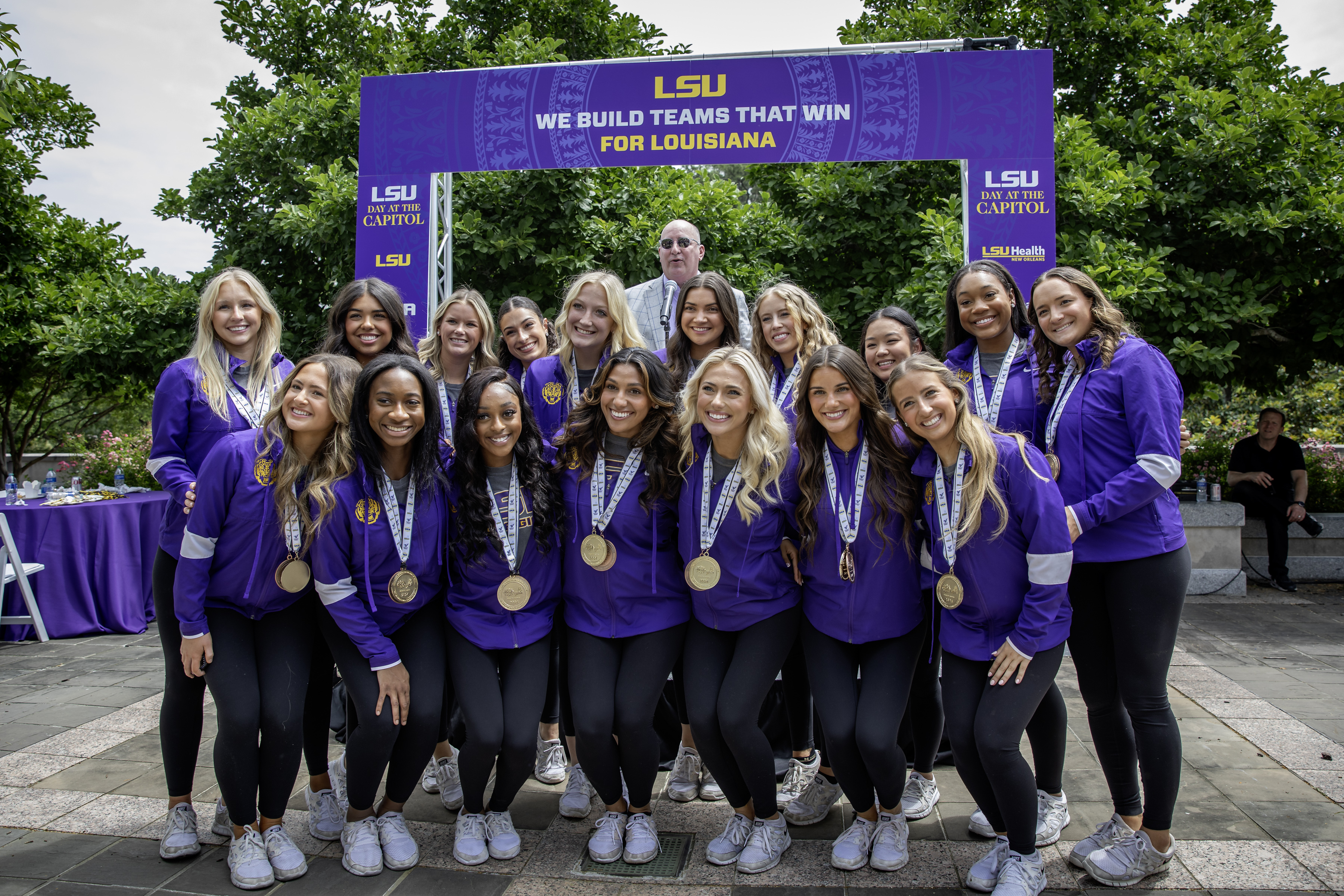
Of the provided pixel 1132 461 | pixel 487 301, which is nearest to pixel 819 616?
pixel 1132 461

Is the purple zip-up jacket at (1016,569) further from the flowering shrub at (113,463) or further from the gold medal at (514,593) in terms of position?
the flowering shrub at (113,463)

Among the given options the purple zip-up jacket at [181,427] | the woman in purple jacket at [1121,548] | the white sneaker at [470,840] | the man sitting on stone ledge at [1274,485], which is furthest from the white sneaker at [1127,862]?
the man sitting on stone ledge at [1274,485]

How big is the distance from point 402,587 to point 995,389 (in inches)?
92.3

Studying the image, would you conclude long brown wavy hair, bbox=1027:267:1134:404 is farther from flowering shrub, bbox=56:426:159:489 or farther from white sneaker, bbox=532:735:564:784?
flowering shrub, bbox=56:426:159:489

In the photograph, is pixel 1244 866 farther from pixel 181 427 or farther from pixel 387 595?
pixel 181 427

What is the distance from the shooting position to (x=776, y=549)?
304 centimetres

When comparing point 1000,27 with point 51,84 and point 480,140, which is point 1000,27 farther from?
point 51,84

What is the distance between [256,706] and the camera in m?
2.87

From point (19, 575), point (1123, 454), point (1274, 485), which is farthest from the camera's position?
point (1274, 485)

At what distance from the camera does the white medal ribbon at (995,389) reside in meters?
3.16

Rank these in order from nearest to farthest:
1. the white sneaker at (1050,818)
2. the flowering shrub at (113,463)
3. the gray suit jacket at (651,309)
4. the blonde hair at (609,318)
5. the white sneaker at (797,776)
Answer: the white sneaker at (1050,818) → the white sneaker at (797,776) → the blonde hair at (609,318) → the gray suit jacket at (651,309) → the flowering shrub at (113,463)

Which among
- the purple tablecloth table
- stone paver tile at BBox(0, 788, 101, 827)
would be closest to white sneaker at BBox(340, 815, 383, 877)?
stone paver tile at BBox(0, 788, 101, 827)

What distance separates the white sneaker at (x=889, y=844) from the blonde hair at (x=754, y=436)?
3.83 ft

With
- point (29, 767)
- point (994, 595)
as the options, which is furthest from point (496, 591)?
point (29, 767)
